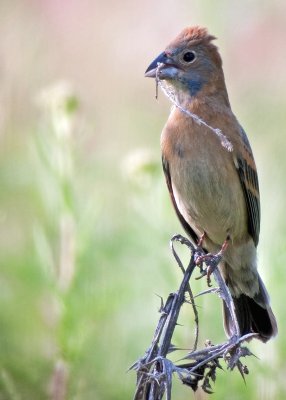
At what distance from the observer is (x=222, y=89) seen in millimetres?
6082

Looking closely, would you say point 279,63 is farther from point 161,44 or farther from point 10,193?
point 10,193

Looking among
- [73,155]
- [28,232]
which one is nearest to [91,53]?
[28,232]

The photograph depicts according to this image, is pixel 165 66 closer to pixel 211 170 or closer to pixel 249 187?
pixel 211 170

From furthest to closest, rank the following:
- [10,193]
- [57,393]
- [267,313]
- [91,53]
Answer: [91,53] < [10,193] < [267,313] < [57,393]

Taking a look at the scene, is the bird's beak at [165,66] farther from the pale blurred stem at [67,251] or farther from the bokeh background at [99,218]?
the pale blurred stem at [67,251]

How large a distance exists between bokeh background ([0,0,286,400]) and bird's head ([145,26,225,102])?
0.45 m

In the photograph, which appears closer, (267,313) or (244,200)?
(267,313)

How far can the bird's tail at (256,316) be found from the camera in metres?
5.29

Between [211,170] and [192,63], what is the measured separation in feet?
1.98

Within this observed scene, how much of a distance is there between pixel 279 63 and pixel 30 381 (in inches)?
196

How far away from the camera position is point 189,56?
5.89m

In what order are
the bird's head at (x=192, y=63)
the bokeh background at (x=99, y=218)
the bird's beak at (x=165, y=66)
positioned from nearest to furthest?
1. the bokeh background at (x=99, y=218)
2. the bird's beak at (x=165, y=66)
3. the bird's head at (x=192, y=63)

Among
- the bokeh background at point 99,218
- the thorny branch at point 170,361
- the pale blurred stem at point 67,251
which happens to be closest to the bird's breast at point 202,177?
the bokeh background at point 99,218

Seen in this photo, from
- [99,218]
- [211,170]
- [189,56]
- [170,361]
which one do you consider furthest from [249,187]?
[170,361]
